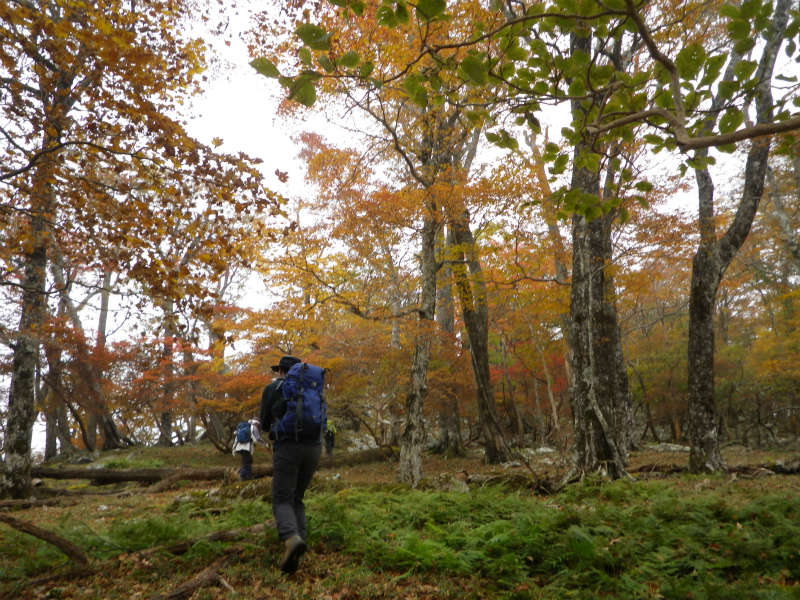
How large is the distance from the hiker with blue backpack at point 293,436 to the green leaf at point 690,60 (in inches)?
145

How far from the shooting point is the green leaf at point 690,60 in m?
2.90

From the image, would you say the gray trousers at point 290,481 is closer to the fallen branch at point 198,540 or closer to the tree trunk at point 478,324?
the fallen branch at point 198,540

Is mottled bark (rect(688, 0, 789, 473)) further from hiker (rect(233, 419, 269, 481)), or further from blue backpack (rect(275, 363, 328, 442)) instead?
hiker (rect(233, 419, 269, 481))

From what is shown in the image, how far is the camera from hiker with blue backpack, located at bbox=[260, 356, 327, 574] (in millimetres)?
3971

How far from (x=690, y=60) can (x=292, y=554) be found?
4.65 metres

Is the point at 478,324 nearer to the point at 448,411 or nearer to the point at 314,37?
the point at 448,411

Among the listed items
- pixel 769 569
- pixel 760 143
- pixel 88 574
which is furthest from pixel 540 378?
pixel 88 574

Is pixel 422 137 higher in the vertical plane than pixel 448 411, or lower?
higher

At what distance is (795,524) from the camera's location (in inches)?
146

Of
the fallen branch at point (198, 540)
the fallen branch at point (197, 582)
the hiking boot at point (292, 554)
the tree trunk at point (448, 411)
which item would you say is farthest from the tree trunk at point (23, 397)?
the tree trunk at point (448, 411)

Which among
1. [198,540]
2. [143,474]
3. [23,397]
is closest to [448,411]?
[143,474]

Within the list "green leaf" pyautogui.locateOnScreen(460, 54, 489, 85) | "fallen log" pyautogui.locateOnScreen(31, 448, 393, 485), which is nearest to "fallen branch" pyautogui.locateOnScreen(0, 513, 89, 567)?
"green leaf" pyautogui.locateOnScreen(460, 54, 489, 85)

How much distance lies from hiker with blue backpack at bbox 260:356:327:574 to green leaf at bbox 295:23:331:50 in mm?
2780

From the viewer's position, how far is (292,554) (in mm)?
3775
